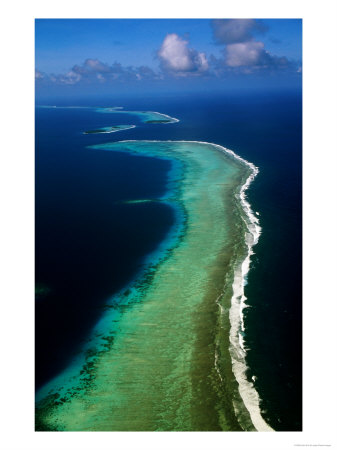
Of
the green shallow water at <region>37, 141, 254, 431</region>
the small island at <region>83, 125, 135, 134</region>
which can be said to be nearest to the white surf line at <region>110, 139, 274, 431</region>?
the green shallow water at <region>37, 141, 254, 431</region>

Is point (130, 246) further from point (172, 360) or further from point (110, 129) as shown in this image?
point (110, 129)

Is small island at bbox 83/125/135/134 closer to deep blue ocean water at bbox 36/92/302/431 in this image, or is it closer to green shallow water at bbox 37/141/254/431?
deep blue ocean water at bbox 36/92/302/431

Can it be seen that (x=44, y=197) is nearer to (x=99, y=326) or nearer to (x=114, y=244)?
(x=114, y=244)

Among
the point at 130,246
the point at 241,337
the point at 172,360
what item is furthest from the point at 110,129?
the point at 172,360

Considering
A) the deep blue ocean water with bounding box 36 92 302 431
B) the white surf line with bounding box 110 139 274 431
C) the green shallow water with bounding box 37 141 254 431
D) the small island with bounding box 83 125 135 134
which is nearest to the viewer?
the green shallow water with bounding box 37 141 254 431

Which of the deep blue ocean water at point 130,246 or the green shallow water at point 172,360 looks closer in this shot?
the green shallow water at point 172,360

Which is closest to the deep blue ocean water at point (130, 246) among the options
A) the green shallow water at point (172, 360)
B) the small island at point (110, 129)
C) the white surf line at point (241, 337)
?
the white surf line at point (241, 337)

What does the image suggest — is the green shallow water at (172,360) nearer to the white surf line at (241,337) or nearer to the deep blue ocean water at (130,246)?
the white surf line at (241,337)
